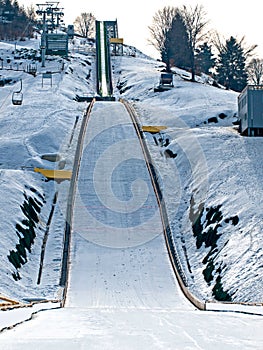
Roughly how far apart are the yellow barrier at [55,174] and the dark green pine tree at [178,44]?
65.8 m

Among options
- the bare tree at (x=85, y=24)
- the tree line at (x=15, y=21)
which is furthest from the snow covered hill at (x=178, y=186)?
the bare tree at (x=85, y=24)

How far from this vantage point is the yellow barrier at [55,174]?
37719mm

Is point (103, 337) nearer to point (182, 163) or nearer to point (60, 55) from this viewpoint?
point (182, 163)

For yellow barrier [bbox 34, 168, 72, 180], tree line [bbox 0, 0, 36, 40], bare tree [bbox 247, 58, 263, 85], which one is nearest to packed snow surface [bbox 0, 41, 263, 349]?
yellow barrier [bbox 34, 168, 72, 180]

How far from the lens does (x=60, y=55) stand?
8656cm

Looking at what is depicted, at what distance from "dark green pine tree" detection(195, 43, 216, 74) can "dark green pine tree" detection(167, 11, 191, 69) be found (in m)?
6.75

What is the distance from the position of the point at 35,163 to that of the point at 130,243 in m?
11.5

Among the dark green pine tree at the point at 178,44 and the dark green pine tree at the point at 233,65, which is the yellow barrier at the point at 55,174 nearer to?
the dark green pine tree at the point at 233,65

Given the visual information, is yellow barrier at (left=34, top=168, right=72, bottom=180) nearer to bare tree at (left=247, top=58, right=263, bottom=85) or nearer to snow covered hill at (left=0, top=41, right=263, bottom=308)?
snow covered hill at (left=0, top=41, right=263, bottom=308)

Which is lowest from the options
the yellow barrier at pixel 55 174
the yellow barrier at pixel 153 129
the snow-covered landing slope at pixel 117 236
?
the snow-covered landing slope at pixel 117 236

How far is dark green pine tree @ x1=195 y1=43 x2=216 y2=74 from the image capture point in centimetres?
11238

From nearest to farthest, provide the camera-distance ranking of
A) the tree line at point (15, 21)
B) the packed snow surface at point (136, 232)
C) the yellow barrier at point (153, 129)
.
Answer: the packed snow surface at point (136, 232), the yellow barrier at point (153, 129), the tree line at point (15, 21)

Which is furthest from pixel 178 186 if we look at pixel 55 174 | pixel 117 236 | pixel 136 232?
pixel 117 236

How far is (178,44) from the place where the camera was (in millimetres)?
103750
